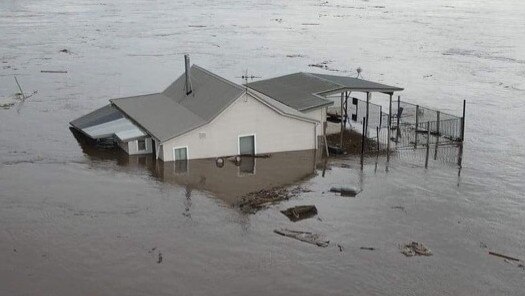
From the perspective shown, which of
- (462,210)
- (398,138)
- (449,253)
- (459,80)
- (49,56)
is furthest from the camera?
(49,56)

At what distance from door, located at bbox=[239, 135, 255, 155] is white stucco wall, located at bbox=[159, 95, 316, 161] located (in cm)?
22

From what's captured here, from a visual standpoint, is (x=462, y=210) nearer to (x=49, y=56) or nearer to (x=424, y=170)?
(x=424, y=170)

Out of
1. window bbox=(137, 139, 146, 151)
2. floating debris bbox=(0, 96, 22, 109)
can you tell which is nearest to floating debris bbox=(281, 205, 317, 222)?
window bbox=(137, 139, 146, 151)

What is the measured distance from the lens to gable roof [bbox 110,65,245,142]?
31578 millimetres

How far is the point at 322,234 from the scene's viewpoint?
2377 cm

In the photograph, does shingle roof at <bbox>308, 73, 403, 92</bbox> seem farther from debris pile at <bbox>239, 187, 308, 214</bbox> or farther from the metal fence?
debris pile at <bbox>239, 187, 308, 214</bbox>

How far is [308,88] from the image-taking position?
125ft

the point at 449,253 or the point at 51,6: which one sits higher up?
the point at 51,6

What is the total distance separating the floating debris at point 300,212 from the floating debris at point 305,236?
3.98ft

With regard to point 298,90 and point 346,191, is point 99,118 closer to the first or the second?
point 298,90

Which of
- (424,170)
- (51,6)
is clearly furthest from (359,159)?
(51,6)

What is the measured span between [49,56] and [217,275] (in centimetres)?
5877

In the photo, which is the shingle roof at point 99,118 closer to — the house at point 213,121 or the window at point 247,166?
the house at point 213,121

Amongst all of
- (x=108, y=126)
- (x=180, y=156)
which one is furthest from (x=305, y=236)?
(x=108, y=126)
